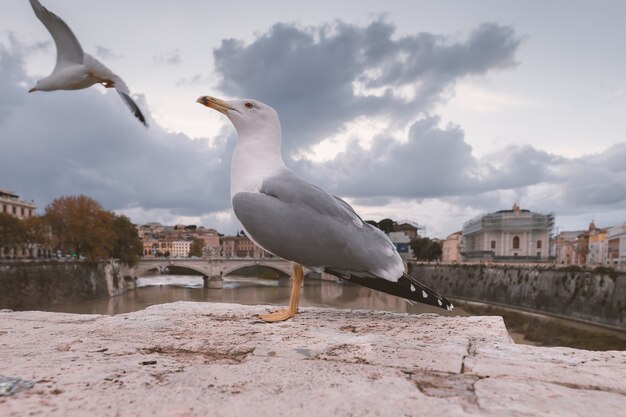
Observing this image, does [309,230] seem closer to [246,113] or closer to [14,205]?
[246,113]

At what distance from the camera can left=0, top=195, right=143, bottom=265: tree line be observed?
33.7 m

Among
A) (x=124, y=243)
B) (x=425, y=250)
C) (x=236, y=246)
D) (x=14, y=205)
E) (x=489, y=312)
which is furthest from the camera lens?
(x=236, y=246)

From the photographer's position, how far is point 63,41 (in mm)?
2705

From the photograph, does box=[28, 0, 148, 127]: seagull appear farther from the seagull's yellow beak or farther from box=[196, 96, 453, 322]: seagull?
box=[196, 96, 453, 322]: seagull

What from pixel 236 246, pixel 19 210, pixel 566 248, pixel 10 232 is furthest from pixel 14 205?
pixel 566 248

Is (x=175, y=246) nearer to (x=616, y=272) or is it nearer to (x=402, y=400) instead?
(x=616, y=272)

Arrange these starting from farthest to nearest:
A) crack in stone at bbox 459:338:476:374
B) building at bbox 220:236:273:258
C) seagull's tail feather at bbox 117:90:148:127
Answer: building at bbox 220:236:273:258 < seagull's tail feather at bbox 117:90:148:127 < crack in stone at bbox 459:338:476:374

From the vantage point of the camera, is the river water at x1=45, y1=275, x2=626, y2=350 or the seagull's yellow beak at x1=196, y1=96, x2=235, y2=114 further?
the river water at x1=45, y1=275, x2=626, y2=350

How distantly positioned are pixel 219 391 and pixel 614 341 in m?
20.4

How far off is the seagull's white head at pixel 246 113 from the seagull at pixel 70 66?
26.1 inches

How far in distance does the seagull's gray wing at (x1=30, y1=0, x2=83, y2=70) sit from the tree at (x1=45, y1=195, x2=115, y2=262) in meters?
34.1

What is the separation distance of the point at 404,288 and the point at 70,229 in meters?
35.7

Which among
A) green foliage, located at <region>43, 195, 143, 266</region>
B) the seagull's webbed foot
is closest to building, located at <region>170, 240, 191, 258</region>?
green foliage, located at <region>43, 195, 143, 266</region>

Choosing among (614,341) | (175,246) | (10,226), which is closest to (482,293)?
(614,341)
